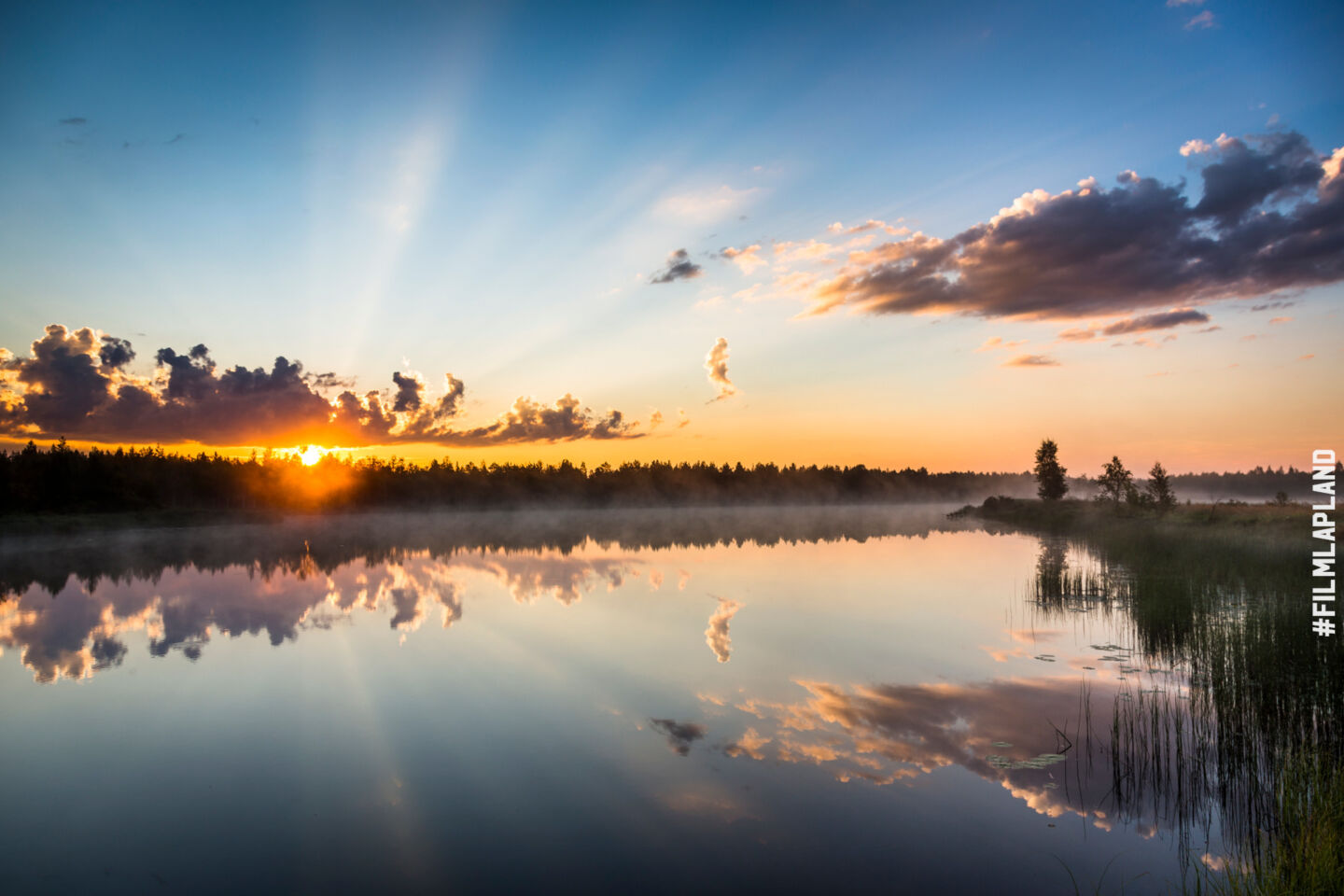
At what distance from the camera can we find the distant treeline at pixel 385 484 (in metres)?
70.8

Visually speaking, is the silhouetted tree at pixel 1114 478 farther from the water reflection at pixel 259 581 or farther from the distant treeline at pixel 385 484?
the distant treeline at pixel 385 484

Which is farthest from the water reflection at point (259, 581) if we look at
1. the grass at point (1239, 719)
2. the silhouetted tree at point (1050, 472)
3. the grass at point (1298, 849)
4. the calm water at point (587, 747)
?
the silhouetted tree at point (1050, 472)

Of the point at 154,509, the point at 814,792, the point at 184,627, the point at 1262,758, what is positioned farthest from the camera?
the point at 154,509

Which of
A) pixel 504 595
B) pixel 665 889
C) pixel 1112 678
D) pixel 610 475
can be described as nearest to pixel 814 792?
pixel 665 889

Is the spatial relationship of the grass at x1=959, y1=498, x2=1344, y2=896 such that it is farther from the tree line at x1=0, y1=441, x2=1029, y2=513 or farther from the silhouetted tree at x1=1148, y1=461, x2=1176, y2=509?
the tree line at x1=0, y1=441, x2=1029, y2=513

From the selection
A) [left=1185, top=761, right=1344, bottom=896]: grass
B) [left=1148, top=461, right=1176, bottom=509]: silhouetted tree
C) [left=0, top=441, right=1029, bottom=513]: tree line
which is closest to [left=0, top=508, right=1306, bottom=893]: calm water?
[left=1185, top=761, right=1344, bottom=896]: grass

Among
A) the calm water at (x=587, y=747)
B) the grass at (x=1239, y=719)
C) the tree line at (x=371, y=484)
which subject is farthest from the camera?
the tree line at (x=371, y=484)

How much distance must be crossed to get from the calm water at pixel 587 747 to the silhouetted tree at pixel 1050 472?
72.4 m

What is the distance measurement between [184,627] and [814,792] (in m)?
18.8

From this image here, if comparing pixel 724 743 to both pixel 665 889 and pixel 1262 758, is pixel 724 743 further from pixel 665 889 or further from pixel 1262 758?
pixel 1262 758

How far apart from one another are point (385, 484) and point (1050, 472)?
100206 mm

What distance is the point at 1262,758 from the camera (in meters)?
8.70

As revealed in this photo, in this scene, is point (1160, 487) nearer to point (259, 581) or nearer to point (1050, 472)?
point (1050, 472)

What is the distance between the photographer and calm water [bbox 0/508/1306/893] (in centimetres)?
676
